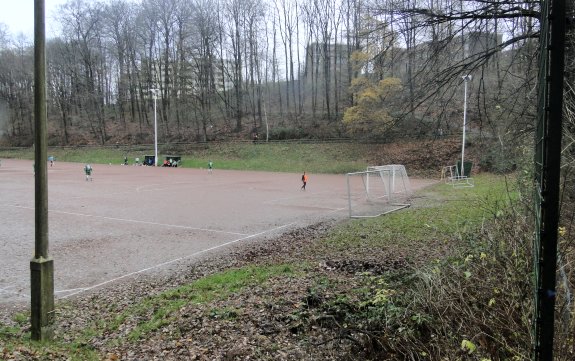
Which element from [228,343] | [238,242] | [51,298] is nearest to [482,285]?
[228,343]

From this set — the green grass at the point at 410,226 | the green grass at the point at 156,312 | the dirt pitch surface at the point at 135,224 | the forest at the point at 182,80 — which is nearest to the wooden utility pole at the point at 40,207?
the green grass at the point at 156,312

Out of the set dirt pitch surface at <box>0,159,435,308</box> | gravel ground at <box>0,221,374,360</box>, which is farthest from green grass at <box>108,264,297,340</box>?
dirt pitch surface at <box>0,159,435,308</box>

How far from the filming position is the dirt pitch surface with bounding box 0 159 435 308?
8969 millimetres

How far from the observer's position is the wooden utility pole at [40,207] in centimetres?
538

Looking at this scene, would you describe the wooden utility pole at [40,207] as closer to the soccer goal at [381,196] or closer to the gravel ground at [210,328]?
Result: the gravel ground at [210,328]

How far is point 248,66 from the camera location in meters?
59.7

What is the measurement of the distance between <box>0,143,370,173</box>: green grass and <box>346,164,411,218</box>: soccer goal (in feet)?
45.6

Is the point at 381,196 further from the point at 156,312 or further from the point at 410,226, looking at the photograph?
the point at 156,312

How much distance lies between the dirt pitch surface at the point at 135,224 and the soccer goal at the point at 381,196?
2.61ft

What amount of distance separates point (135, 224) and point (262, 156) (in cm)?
3200

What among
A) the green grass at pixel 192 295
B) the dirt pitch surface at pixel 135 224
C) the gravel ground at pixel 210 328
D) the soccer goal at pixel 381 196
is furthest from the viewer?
the soccer goal at pixel 381 196

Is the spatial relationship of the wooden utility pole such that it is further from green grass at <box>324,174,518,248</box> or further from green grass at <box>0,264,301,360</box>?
green grass at <box>324,174,518,248</box>

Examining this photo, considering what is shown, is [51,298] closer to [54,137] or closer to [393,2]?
[393,2]

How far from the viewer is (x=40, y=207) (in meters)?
5.50
